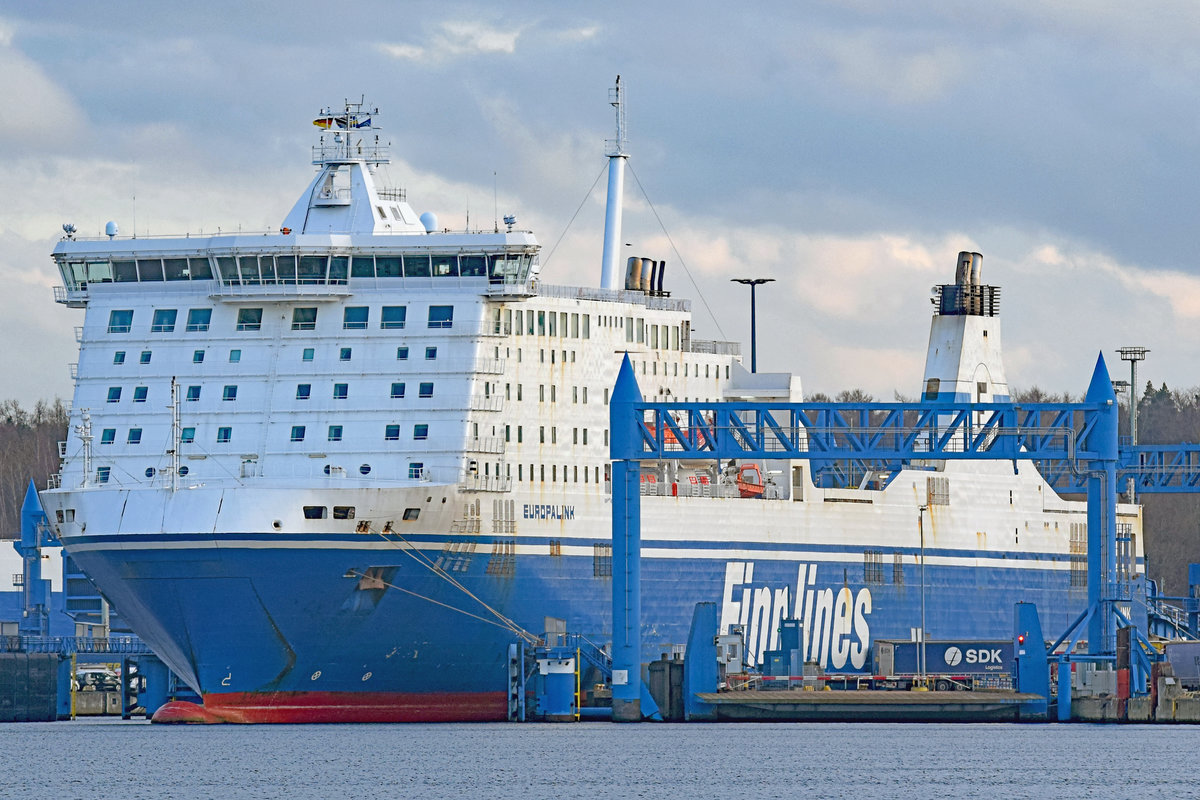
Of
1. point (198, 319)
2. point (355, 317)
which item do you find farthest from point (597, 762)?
point (198, 319)

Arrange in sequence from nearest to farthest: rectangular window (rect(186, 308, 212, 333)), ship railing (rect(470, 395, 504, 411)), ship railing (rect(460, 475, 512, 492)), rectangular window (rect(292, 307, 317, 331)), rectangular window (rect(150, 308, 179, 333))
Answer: ship railing (rect(460, 475, 512, 492)), ship railing (rect(470, 395, 504, 411)), rectangular window (rect(292, 307, 317, 331)), rectangular window (rect(186, 308, 212, 333)), rectangular window (rect(150, 308, 179, 333))

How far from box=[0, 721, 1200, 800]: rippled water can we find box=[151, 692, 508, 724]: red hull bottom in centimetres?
46

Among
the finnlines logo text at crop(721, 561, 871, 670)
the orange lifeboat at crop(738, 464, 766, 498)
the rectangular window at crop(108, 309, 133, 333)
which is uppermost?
the rectangular window at crop(108, 309, 133, 333)

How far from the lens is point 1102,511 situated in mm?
72000

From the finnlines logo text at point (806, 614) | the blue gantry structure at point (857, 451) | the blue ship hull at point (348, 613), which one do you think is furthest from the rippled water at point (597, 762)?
the finnlines logo text at point (806, 614)

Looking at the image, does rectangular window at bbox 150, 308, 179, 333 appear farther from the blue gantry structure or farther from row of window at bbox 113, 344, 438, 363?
the blue gantry structure

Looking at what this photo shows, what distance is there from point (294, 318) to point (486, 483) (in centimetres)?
625

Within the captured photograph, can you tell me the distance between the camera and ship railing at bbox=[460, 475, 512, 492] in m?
70.0

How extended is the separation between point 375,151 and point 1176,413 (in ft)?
291

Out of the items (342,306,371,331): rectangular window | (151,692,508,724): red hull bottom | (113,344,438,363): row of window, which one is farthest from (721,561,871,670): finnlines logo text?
(342,306,371,331): rectangular window

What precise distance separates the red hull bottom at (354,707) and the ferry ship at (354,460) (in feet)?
0.23

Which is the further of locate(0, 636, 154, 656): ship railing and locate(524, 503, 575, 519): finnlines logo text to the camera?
locate(0, 636, 154, 656): ship railing

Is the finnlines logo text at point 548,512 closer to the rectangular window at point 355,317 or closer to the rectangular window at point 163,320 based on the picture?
the rectangular window at point 355,317

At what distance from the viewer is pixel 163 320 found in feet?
236
